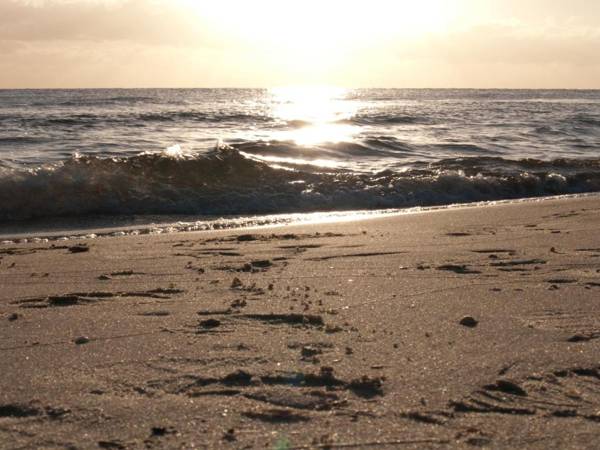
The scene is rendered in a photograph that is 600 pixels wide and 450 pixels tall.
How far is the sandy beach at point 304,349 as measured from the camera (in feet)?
7.19

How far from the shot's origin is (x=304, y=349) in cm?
288

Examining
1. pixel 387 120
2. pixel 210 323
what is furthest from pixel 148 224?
pixel 387 120

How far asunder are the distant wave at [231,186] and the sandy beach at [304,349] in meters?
3.39

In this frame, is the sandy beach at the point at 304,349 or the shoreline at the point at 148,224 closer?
the sandy beach at the point at 304,349

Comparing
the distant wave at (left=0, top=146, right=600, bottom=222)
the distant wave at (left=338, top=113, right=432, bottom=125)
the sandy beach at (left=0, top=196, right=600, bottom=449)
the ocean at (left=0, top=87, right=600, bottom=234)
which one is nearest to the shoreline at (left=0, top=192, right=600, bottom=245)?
the ocean at (left=0, top=87, right=600, bottom=234)

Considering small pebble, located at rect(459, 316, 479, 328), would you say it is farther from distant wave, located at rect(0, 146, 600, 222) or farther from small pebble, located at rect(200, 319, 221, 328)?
distant wave, located at rect(0, 146, 600, 222)

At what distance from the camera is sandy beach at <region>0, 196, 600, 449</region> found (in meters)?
2.19

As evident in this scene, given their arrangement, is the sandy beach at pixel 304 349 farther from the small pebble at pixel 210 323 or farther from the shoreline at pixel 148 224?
the shoreline at pixel 148 224

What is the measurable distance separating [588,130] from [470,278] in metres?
19.3

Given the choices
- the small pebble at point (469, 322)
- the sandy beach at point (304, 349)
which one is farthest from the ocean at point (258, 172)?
the small pebble at point (469, 322)

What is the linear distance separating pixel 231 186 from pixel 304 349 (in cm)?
702

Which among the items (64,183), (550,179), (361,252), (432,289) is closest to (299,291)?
(432,289)

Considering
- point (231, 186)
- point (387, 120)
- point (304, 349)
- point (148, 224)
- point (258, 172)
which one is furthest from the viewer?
point (387, 120)

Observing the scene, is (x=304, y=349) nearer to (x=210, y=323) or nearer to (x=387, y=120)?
(x=210, y=323)
